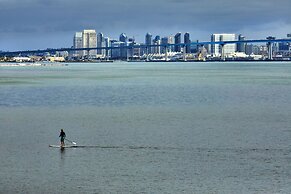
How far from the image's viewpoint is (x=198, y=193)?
2239cm

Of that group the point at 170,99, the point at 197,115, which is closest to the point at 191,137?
the point at 197,115

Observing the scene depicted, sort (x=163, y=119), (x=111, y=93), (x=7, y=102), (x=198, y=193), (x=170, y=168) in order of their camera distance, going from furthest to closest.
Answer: (x=111, y=93), (x=7, y=102), (x=163, y=119), (x=170, y=168), (x=198, y=193)

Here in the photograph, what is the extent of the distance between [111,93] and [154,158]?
40.8 m

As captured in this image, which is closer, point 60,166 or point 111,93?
point 60,166

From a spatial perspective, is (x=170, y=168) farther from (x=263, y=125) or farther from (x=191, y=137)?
(x=263, y=125)

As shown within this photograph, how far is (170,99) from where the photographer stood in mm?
60812

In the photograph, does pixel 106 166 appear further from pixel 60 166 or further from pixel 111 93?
pixel 111 93

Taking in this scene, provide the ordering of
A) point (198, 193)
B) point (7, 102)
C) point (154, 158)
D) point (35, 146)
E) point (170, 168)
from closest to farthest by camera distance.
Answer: point (198, 193), point (170, 168), point (154, 158), point (35, 146), point (7, 102)

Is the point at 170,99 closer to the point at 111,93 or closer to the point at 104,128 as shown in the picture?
the point at 111,93

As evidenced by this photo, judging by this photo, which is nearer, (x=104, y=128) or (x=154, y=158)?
(x=154, y=158)

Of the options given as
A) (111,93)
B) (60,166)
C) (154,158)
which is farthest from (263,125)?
(111,93)

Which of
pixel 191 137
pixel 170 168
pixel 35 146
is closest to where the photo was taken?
pixel 170 168

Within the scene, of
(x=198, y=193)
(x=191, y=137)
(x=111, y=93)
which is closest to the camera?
(x=198, y=193)

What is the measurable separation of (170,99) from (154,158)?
3261cm
